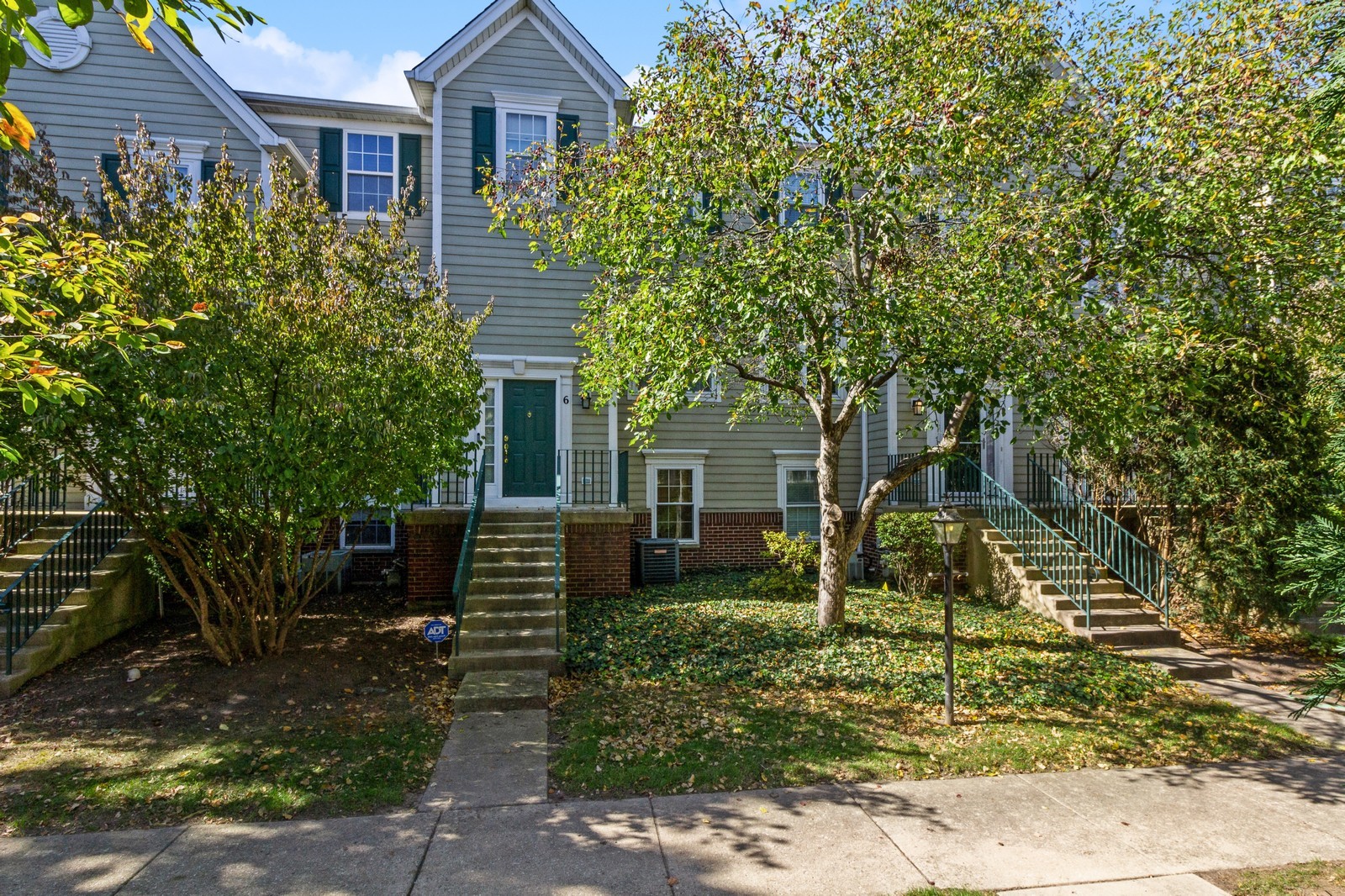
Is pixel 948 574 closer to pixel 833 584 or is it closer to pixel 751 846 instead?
pixel 833 584

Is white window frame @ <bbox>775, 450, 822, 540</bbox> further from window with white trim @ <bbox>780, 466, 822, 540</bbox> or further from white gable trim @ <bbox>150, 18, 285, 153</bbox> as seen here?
white gable trim @ <bbox>150, 18, 285, 153</bbox>

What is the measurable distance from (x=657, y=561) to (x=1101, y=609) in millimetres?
6437

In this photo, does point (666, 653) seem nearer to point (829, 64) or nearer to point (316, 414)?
point (316, 414)

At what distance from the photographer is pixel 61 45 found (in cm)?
1152

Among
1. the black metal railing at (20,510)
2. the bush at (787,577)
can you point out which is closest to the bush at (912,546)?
the bush at (787,577)

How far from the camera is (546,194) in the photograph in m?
9.53

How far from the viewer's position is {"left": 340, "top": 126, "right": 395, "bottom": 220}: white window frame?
12.7 meters

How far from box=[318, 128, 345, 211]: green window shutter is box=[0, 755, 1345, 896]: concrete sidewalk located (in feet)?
34.6

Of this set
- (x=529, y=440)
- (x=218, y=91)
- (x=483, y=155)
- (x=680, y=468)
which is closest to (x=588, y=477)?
(x=529, y=440)

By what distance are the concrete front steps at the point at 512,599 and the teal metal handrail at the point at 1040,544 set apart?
520 cm

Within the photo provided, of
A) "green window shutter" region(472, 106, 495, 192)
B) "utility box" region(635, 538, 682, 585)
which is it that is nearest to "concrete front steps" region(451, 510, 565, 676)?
"utility box" region(635, 538, 682, 585)

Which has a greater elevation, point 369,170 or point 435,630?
point 369,170

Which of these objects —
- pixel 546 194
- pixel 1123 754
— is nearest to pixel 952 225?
pixel 546 194

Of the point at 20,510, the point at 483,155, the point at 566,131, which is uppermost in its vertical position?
the point at 566,131
